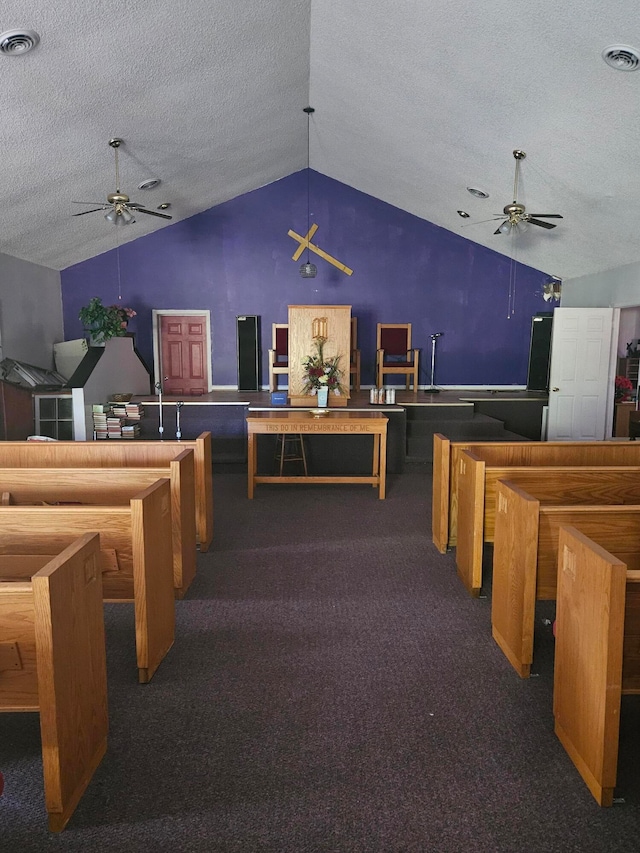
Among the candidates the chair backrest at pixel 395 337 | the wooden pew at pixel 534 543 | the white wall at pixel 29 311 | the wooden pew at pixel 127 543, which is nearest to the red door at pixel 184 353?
the white wall at pixel 29 311

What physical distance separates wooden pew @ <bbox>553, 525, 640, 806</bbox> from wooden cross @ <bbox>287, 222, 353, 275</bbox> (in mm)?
7620

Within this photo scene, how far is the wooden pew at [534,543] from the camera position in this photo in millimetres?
2455

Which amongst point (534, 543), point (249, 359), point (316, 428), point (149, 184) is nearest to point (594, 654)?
point (534, 543)

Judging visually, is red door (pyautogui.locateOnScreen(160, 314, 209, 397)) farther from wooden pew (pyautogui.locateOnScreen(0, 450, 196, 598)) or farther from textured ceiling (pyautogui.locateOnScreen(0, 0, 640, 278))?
wooden pew (pyautogui.locateOnScreen(0, 450, 196, 598))

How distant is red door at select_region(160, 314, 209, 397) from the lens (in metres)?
9.23

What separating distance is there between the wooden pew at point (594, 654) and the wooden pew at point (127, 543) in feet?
5.05

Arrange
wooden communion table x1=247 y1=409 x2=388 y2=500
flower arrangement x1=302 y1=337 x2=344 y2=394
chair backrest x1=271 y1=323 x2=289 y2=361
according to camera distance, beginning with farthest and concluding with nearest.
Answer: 1. chair backrest x1=271 y1=323 x2=289 y2=361
2. flower arrangement x1=302 y1=337 x2=344 y2=394
3. wooden communion table x1=247 y1=409 x2=388 y2=500

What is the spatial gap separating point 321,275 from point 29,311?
4109mm

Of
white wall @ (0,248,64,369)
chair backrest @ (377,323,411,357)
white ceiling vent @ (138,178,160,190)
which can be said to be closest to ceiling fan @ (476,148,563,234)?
chair backrest @ (377,323,411,357)

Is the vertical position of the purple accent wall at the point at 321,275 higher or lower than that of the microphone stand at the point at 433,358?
higher

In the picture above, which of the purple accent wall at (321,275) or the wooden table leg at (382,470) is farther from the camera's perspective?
the purple accent wall at (321,275)

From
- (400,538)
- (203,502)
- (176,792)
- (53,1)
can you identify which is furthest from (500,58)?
(176,792)

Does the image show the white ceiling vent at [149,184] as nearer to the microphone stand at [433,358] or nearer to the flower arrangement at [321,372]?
the flower arrangement at [321,372]

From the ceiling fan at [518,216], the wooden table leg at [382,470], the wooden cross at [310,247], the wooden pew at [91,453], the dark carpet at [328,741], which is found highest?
the wooden cross at [310,247]
